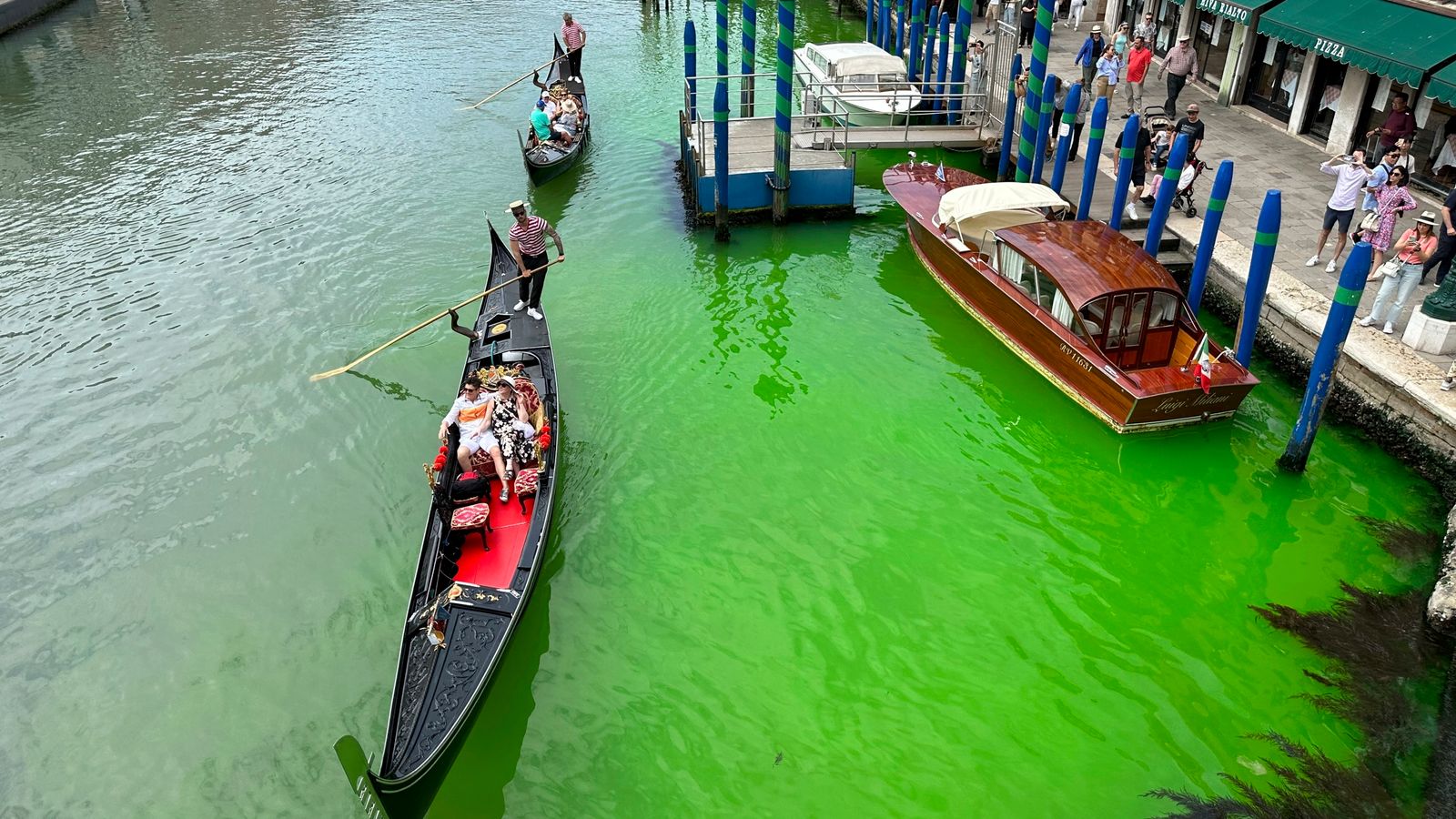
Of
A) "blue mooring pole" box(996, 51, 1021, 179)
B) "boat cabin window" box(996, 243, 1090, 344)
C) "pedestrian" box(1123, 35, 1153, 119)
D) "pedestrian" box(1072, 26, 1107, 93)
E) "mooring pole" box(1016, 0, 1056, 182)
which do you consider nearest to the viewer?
"boat cabin window" box(996, 243, 1090, 344)

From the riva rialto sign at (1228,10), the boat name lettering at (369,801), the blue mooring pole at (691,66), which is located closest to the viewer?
the boat name lettering at (369,801)

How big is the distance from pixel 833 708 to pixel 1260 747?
3.11 m

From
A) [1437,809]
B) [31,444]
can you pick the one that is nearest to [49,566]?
[31,444]

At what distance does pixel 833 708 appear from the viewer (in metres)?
7.19

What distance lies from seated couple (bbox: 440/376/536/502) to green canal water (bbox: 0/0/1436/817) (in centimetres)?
87

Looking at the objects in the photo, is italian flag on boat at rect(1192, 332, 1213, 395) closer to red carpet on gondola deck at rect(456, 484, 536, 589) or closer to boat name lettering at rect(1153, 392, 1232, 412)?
boat name lettering at rect(1153, 392, 1232, 412)

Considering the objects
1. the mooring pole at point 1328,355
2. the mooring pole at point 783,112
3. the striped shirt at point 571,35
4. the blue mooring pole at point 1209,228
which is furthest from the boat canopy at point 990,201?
the striped shirt at point 571,35

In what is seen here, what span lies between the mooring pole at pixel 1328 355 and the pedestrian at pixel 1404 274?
1.35 meters

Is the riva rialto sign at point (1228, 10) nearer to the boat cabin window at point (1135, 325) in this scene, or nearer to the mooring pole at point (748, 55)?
the mooring pole at point (748, 55)

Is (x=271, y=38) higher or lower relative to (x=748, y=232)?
higher

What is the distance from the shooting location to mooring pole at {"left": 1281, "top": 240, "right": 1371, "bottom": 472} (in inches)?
323

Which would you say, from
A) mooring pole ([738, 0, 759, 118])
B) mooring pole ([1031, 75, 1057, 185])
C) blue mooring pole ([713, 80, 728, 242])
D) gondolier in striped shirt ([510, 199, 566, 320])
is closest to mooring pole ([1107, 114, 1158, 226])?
mooring pole ([1031, 75, 1057, 185])

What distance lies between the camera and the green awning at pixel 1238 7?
15367 mm

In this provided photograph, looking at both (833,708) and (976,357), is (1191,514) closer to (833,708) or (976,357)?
(976,357)
